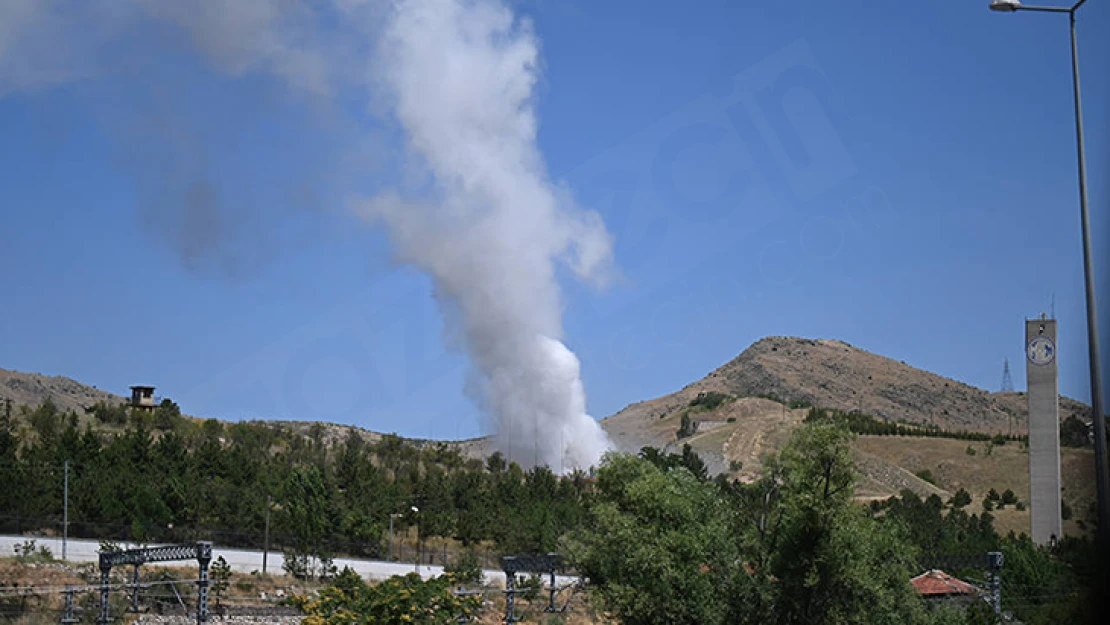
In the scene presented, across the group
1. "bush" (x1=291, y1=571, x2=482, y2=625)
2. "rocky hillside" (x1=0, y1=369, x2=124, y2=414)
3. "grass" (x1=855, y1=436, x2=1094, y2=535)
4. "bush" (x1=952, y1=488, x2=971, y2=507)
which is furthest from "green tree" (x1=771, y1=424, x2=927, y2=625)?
"rocky hillside" (x1=0, y1=369, x2=124, y2=414)

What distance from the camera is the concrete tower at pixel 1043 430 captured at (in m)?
72.1

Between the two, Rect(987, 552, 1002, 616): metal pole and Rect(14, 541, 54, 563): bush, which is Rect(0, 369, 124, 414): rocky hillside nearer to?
Rect(14, 541, 54, 563): bush

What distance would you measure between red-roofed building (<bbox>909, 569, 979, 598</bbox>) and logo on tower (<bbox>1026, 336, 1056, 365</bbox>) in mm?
31325

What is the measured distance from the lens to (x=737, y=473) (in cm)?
10094

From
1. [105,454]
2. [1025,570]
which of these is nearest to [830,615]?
[1025,570]

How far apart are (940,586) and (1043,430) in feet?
104

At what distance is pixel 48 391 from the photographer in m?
125

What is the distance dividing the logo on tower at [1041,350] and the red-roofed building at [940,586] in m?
31.3

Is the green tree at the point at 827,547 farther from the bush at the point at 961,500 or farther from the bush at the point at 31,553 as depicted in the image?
the bush at the point at 961,500

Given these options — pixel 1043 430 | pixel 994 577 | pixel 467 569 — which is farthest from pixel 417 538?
pixel 1043 430

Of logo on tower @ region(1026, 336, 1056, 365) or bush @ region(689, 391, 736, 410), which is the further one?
bush @ region(689, 391, 736, 410)

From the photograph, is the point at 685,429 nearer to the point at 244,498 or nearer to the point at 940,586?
the point at 244,498

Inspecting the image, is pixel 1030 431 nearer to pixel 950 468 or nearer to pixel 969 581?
pixel 969 581

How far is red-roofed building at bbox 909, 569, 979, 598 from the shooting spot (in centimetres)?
4519
